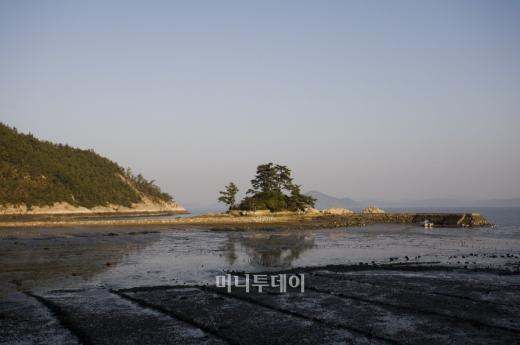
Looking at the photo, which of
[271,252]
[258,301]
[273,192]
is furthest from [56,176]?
[258,301]

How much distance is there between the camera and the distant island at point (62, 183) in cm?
11938

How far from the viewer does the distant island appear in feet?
392

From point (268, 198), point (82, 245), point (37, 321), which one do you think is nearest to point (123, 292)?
point (37, 321)

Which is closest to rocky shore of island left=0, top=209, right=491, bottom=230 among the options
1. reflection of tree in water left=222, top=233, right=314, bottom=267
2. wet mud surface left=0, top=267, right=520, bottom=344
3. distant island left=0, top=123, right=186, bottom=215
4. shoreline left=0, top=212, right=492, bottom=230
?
shoreline left=0, top=212, right=492, bottom=230

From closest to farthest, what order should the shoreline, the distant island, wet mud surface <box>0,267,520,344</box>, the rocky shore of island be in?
wet mud surface <box>0,267,520,344</box>, the shoreline, the rocky shore of island, the distant island

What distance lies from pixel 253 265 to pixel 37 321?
46.0ft

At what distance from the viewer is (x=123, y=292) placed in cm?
1819

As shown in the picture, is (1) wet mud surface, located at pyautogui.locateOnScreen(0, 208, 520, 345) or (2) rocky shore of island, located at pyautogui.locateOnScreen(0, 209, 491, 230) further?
(2) rocky shore of island, located at pyautogui.locateOnScreen(0, 209, 491, 230)

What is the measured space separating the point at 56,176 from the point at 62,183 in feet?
12.1

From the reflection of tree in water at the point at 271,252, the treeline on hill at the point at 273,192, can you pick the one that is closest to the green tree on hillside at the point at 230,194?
the treeline on hill at the point at 273,192

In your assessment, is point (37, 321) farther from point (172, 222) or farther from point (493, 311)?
point (172, 222)

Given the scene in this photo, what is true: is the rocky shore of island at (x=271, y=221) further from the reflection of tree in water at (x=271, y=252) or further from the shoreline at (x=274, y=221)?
the reflection of tree in water at (x=271, y=252)

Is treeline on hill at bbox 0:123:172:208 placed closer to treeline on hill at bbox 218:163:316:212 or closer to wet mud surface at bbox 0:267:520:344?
treeline on hill at bbox 218:163:316:212

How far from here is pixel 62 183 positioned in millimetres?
135375
